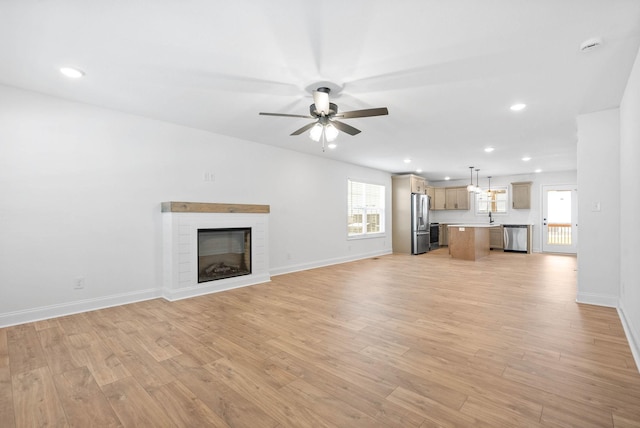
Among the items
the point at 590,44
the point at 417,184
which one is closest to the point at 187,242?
the point at 590,44

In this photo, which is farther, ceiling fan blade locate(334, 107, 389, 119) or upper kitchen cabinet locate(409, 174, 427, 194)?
upper kitchen cabinet locate(409, 174, 427, 194)

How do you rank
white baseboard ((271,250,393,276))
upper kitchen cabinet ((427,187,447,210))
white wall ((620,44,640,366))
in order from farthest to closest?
upper kitchen cabinet ((427,187,447,210)) → white baseboard ((271,250,393,276)) → white wall ((620,44,640,366))

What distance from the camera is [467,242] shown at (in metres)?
7.71

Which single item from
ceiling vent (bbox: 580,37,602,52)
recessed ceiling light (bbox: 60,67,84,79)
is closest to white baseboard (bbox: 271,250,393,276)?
recessed ceiling light (bbox: 60,67,84,79)

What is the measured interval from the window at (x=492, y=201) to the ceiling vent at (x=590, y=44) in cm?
838

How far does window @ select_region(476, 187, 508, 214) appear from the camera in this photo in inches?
391

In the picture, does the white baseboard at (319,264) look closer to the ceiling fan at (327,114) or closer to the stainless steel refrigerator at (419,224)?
the stainless steel refrigerator at (419,224)

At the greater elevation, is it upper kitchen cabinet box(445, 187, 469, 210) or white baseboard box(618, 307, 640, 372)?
upper kitchen cabinet box(445, 187, 469, 210)

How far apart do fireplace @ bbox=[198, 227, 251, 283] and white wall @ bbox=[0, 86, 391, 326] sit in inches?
22.2

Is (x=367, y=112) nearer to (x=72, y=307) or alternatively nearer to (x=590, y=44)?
(x=590, y=44)

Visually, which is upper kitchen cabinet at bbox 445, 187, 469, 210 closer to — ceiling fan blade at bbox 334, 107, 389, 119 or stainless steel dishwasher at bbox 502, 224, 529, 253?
stainless steel dishwasher at bbox 502, 224, 529, 253

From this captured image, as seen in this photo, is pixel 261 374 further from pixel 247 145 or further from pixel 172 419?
pixel 247 145

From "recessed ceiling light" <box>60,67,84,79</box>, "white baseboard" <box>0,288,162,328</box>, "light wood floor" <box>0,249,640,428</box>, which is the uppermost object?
"recessed ceiling light" <box>60,67,84,79</box>

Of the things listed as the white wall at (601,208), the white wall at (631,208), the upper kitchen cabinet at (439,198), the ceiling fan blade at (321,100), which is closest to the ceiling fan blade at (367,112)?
the ceiling fan blade at (321,100)
